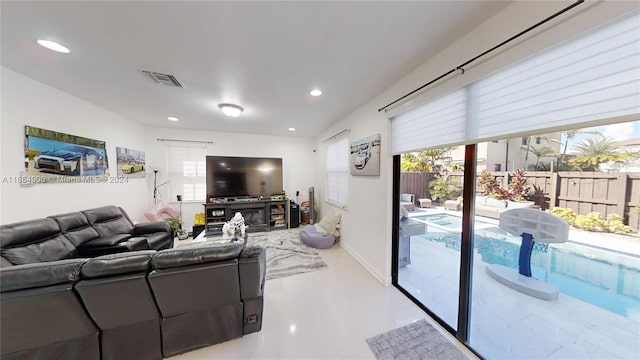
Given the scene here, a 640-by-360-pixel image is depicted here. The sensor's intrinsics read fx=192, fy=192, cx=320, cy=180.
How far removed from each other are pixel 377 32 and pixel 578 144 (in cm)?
160

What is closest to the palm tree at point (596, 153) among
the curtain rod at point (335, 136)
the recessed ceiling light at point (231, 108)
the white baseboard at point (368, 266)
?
the white baseboard at point (368, 266)

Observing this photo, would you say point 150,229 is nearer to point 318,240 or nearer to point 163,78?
point 163,78

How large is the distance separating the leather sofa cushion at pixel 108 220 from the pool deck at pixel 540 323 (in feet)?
14.1

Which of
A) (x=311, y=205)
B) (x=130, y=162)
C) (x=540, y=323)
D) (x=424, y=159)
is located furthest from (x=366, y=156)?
(x=130, y=162)

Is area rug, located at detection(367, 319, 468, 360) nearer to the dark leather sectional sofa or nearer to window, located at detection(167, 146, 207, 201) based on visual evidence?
the dark leather sectional sofa

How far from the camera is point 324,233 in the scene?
3832 millimetres

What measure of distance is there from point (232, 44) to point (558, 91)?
7.46ft

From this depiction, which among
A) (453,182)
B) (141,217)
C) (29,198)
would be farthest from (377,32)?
(141,217)

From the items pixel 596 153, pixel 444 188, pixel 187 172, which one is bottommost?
pixel 444 188

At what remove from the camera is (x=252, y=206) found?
4703mm

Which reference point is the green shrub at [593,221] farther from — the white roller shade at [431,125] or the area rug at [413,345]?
the area rug at [413,345]

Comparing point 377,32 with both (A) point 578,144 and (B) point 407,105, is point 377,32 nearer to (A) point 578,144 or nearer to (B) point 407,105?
(B) point 407,105

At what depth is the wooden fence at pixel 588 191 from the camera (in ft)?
3.72

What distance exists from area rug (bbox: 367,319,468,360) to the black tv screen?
3.95 metres
